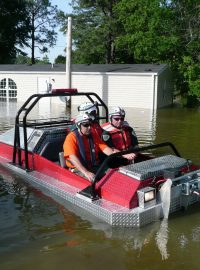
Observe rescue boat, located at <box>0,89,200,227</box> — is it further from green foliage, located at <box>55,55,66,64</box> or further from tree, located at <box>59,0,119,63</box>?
green foliage, located at <box>55,55,66,64</box>

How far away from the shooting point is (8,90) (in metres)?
28.2

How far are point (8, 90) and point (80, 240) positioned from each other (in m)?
24.1

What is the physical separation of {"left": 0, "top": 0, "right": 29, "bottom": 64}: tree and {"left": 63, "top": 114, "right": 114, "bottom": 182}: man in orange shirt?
129ft

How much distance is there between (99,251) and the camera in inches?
196

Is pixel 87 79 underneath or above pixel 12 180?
above

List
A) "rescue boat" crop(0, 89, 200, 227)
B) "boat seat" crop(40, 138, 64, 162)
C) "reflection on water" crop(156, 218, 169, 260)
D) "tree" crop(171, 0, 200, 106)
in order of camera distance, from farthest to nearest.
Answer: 1. "tree" crop(171, 0, 200, 106)
2. "boat seat" crop(40, 138, 64, 162)
3. "rescue boat" crop(0, 89, 200, 227)
4. "reflection on water" crop(156, 218, 169, 260)

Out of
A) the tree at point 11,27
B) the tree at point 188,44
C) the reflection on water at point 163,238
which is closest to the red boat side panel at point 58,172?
the reflection on water at point 163,238

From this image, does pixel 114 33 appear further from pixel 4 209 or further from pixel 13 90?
pixel 4 209

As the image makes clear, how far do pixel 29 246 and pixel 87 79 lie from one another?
2116 cm

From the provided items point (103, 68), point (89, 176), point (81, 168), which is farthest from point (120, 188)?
point (103, 68)

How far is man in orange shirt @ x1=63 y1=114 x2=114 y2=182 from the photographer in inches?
243

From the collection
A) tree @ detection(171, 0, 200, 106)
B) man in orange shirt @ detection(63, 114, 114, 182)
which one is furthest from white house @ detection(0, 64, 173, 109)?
man in orange shirt @ detection(63, 114, 114, 182)

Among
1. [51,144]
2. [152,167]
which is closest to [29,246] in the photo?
[152,167]


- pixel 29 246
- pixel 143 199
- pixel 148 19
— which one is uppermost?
pixel 148 19
